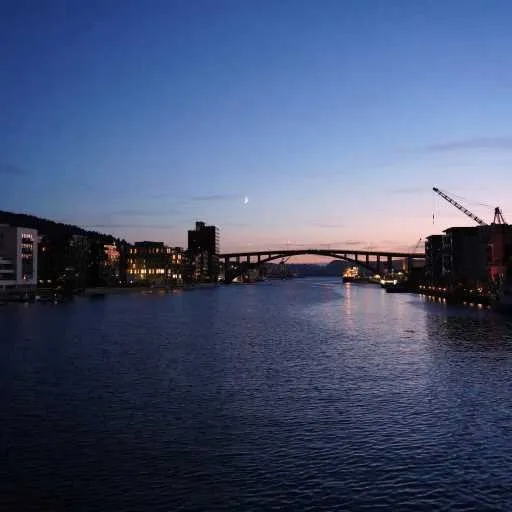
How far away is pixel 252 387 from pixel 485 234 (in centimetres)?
16489

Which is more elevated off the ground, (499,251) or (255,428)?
(499,251)

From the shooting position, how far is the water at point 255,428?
2219cm

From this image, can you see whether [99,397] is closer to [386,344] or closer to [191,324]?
[386,344]

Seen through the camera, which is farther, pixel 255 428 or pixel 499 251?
pixel 499 251

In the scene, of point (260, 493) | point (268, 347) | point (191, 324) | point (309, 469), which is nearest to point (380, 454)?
point (309, 469)

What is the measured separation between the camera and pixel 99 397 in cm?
3859

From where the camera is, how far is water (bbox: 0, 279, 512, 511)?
22.2 meters

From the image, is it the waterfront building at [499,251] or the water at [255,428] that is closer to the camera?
the water at [255,428]

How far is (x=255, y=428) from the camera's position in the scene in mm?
31062

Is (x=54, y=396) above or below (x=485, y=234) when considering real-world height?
below

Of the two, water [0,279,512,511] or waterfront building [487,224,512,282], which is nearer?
water [0,279,512,511]

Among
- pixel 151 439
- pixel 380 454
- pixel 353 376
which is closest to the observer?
pixel 380 454

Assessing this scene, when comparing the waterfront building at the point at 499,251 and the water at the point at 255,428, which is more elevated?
the waterfront building at the point at 499,251

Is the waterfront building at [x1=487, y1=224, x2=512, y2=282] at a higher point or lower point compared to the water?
higher
